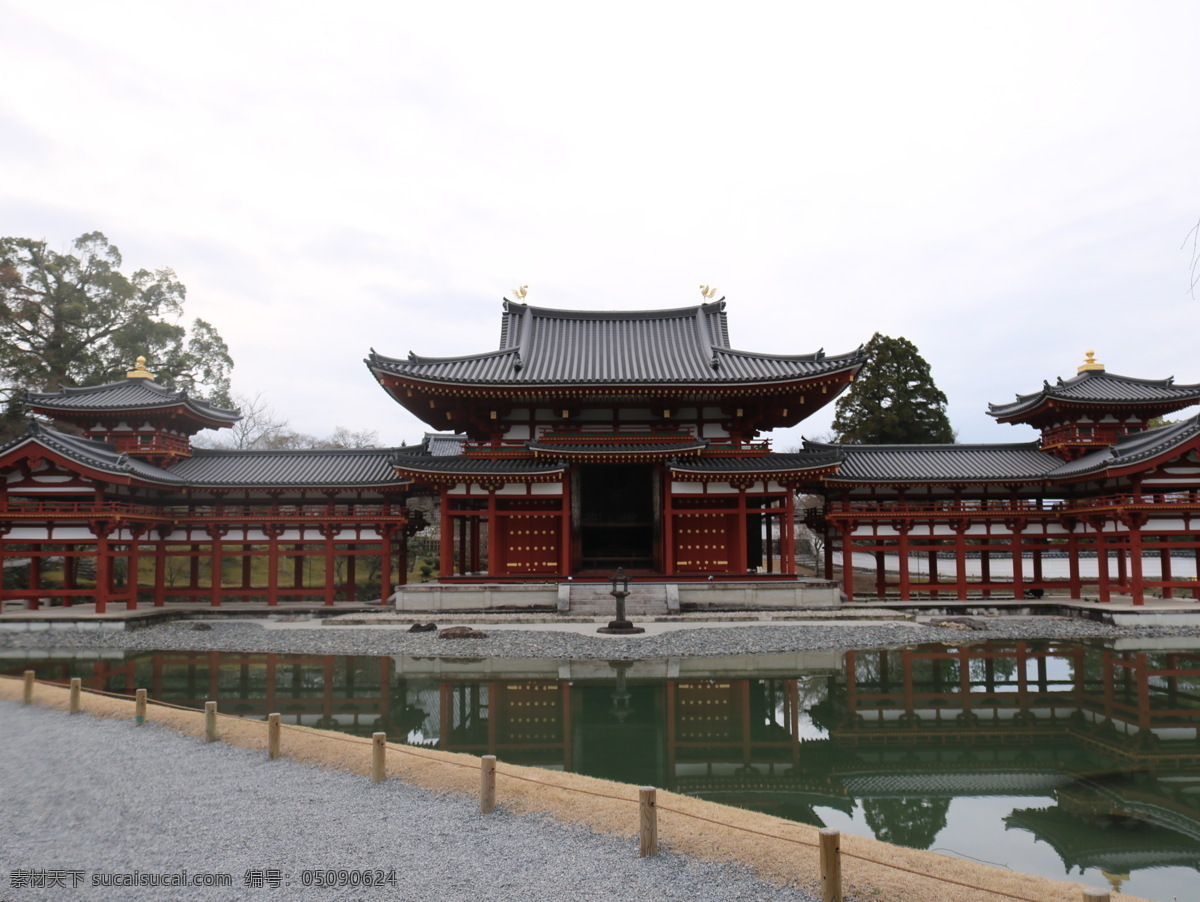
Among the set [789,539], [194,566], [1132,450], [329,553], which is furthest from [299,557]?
[1132,450]

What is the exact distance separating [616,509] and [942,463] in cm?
1216

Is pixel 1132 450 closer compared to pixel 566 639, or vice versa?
pixel 566 639

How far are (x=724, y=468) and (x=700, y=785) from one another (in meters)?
15.4

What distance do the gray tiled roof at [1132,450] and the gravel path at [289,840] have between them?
72.8 feet

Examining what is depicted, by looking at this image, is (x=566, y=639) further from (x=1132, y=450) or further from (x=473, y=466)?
(x=1132, y=450)

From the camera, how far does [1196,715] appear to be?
1128 cm

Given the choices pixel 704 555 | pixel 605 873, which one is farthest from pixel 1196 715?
pixel 704 555

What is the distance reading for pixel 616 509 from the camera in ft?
88.8

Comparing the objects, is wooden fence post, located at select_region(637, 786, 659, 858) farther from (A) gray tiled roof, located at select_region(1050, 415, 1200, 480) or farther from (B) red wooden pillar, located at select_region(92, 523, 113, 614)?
(B) red wooden pillar, located at select_region(92, 523, 113, 614)

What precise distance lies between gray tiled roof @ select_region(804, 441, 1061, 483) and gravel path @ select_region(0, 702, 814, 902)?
64.0 feet

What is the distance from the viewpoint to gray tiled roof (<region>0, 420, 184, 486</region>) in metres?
21.4

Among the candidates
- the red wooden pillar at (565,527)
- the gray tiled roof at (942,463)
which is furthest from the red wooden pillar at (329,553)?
the gray tiled roof at (942,463)

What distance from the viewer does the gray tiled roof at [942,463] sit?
24.5m

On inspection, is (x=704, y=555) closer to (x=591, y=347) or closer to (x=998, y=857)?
(x=591, y=347)
